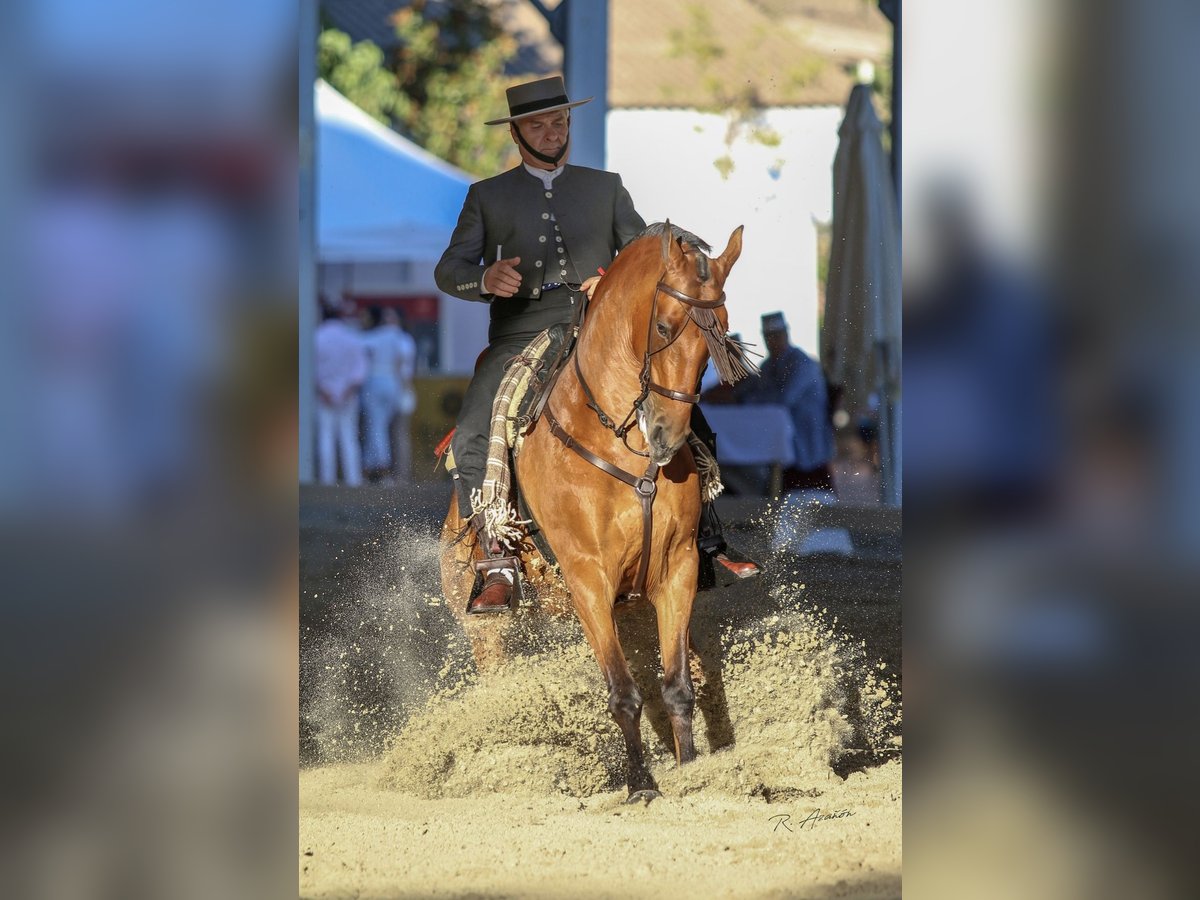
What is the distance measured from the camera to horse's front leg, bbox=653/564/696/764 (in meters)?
4.83

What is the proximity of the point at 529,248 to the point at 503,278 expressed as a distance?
1.33 feet

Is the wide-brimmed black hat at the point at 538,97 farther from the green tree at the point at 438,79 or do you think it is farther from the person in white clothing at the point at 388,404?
the green tree at the point at 438,79

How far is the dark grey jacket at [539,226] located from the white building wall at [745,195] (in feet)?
13.5

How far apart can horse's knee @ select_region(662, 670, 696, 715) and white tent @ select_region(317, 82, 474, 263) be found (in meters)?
8.28

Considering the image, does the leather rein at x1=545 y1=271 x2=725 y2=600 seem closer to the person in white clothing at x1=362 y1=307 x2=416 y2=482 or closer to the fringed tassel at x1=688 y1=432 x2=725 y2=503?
the fringed tassel at x1=688 y1=432 x2=725 y2=503
